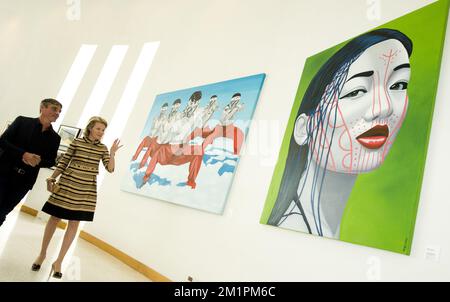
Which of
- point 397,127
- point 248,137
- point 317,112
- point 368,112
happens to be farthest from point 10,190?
point 397,127

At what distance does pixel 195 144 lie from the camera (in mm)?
4191

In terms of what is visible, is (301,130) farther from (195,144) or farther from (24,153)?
(24,153)

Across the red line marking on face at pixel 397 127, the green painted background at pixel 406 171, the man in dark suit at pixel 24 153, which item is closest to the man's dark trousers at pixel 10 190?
the man in dark suit at pixel 24 153

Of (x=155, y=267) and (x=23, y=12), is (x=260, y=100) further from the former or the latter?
(x=23, y=12)

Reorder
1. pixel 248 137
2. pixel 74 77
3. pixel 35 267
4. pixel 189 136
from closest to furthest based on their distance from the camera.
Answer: pixel 35 267 → pixel 248 137 → pixel 189 136 → pixel 74 77

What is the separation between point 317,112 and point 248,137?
2.91 ft

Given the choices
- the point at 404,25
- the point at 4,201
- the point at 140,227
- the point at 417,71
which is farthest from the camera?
the point at 140,227

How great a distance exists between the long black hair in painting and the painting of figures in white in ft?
2.49

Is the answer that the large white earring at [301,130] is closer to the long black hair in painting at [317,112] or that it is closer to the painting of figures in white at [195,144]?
the long black hair in painting at [317,112]

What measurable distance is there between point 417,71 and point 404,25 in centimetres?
43

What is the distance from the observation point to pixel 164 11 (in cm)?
616

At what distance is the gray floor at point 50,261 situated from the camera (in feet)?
10.1

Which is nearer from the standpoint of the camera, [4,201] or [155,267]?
[4,201]

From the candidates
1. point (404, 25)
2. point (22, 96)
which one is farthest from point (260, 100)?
point (22, 96)
